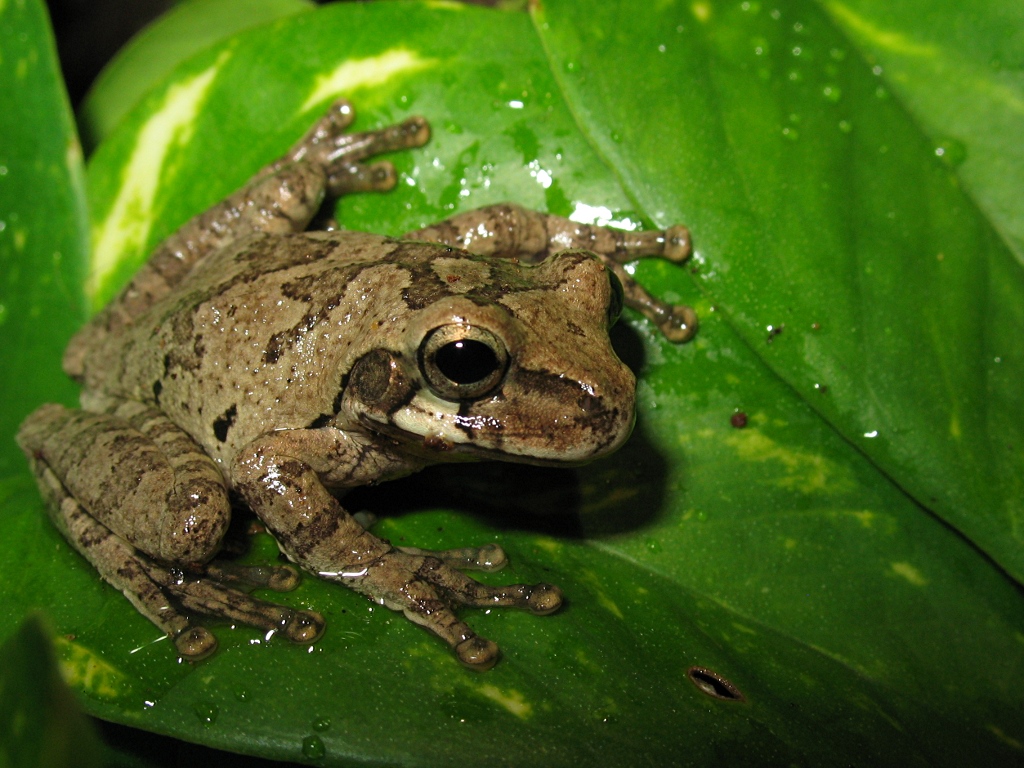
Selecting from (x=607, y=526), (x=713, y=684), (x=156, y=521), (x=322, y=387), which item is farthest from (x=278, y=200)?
(x=713, y=684)

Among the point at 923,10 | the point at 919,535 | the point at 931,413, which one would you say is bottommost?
the point at 919,535

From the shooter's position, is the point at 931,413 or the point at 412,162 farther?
the point at 412,162

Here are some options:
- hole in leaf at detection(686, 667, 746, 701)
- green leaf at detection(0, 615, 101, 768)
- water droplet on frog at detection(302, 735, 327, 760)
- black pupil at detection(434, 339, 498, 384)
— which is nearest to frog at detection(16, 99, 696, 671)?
black pupil at detection(434, 339, 498, 384)

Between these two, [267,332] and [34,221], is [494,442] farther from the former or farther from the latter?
[34,221]

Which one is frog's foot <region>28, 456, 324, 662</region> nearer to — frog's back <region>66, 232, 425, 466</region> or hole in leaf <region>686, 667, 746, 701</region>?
frog's back <region>66, 232, 425, 466</region>

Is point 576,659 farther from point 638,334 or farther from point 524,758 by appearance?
point 638,334

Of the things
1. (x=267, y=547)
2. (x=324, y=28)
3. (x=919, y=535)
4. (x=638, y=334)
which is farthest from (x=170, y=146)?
(x=919, y=535)

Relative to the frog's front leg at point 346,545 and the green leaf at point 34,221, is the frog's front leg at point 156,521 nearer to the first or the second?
the frog's front leg at point 346,545

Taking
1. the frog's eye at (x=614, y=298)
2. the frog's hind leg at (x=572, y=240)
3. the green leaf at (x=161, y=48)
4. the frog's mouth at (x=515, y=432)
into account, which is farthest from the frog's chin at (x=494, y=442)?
the green leaf at (x=161, y=48)
